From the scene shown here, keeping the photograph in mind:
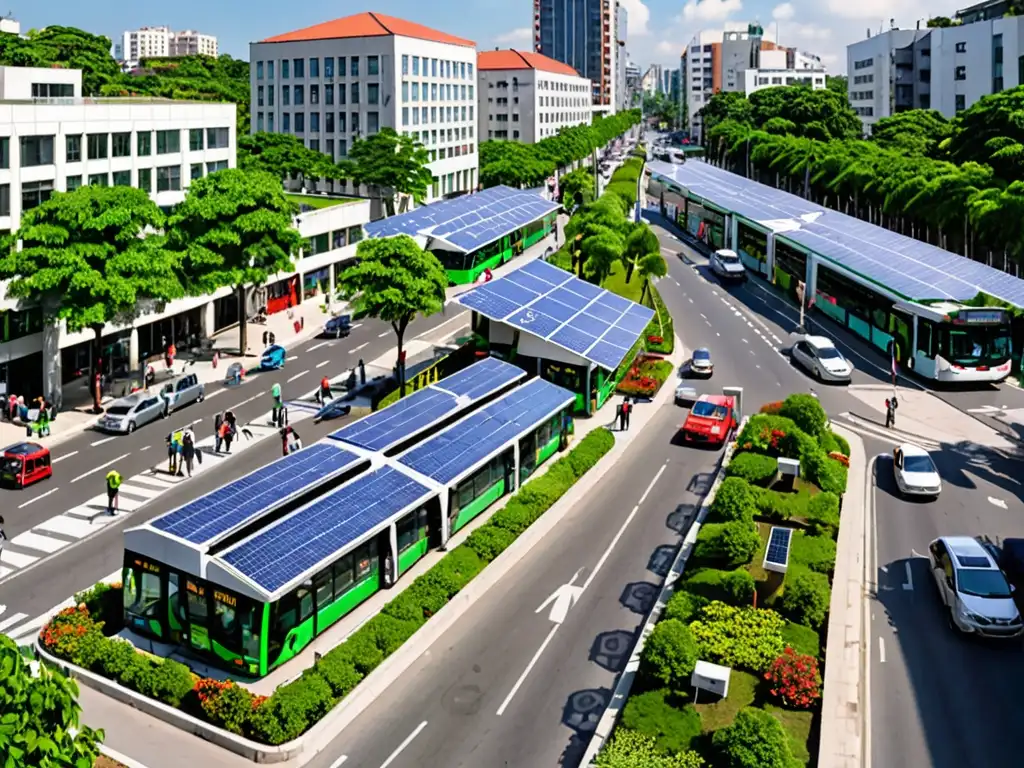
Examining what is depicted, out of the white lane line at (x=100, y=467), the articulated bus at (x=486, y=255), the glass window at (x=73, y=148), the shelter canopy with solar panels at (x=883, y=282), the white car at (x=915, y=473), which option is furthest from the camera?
the articulated bus at (x=486, y=255)

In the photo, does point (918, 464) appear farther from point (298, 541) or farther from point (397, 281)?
point (397, 281)

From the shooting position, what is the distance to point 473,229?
91.0 metres

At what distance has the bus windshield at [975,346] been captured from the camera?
5656 centimetres

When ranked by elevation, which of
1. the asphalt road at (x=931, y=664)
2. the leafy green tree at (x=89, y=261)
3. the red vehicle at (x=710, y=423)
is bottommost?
the asphalt road at (x=931, y=664)

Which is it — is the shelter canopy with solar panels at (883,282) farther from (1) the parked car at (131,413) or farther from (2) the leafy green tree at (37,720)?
(2) the leafy green tree at (37,720)

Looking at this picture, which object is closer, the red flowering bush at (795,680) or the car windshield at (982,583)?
the red flowering bush at (795,680)

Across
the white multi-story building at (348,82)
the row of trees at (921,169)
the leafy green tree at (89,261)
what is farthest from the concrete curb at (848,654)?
the white multi-story building at (348,82)

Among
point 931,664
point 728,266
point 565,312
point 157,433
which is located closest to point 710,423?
point 565,312

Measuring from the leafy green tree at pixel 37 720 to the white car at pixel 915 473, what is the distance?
34467 millimetres

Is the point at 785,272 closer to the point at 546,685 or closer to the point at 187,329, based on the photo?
the point at 187,329

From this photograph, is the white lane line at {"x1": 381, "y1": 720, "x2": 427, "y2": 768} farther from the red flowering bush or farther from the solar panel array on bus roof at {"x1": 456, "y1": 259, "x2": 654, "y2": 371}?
the solar panel array on bus roof at {"x1": 456, "y1": 259, "x2": 654, "y2": 371}

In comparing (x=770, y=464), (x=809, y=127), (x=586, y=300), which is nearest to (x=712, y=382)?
(x=586, y=300)

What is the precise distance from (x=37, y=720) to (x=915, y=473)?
1432 inches

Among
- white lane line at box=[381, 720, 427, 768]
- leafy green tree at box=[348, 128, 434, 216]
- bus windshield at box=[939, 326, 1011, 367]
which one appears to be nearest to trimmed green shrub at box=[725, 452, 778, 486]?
white lane line at box=[381, 720, 427, 768]
